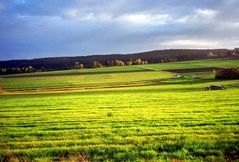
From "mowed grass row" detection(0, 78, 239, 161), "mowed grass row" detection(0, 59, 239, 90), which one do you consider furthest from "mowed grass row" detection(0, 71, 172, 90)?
"mowed grass row" detection(0, 78, 239, 161)

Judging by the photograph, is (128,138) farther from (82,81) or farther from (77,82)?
(82,81)

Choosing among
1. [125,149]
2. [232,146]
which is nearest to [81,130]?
[125,149]

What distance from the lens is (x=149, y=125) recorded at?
16.1 metres

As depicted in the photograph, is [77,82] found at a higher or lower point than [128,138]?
lower

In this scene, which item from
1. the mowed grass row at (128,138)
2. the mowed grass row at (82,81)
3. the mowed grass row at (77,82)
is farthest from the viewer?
the mowed grass row at (82,81)

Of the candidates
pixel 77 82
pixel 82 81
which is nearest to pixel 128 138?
pixel 77 82

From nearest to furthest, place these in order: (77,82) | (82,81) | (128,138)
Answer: (128,138)
(77,82)
(82,81)

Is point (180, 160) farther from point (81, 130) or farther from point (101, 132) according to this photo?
point (81, 130)

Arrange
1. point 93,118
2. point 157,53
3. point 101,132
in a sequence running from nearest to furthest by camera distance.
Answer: point 101,132 < point 93,118 < point 157,53

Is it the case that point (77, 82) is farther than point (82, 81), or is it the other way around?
point (82, 81)

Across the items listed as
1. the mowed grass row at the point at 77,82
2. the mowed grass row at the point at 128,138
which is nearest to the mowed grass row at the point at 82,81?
the mowed grass row at the point at 77,82

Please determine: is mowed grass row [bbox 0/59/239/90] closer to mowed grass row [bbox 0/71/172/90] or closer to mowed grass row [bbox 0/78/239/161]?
mowed grass row [bbox 0/71/172/90]

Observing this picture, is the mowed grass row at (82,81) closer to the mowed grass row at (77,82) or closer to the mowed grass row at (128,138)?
the mowed grass row at (77,82)

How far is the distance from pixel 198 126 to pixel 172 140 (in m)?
3.23
